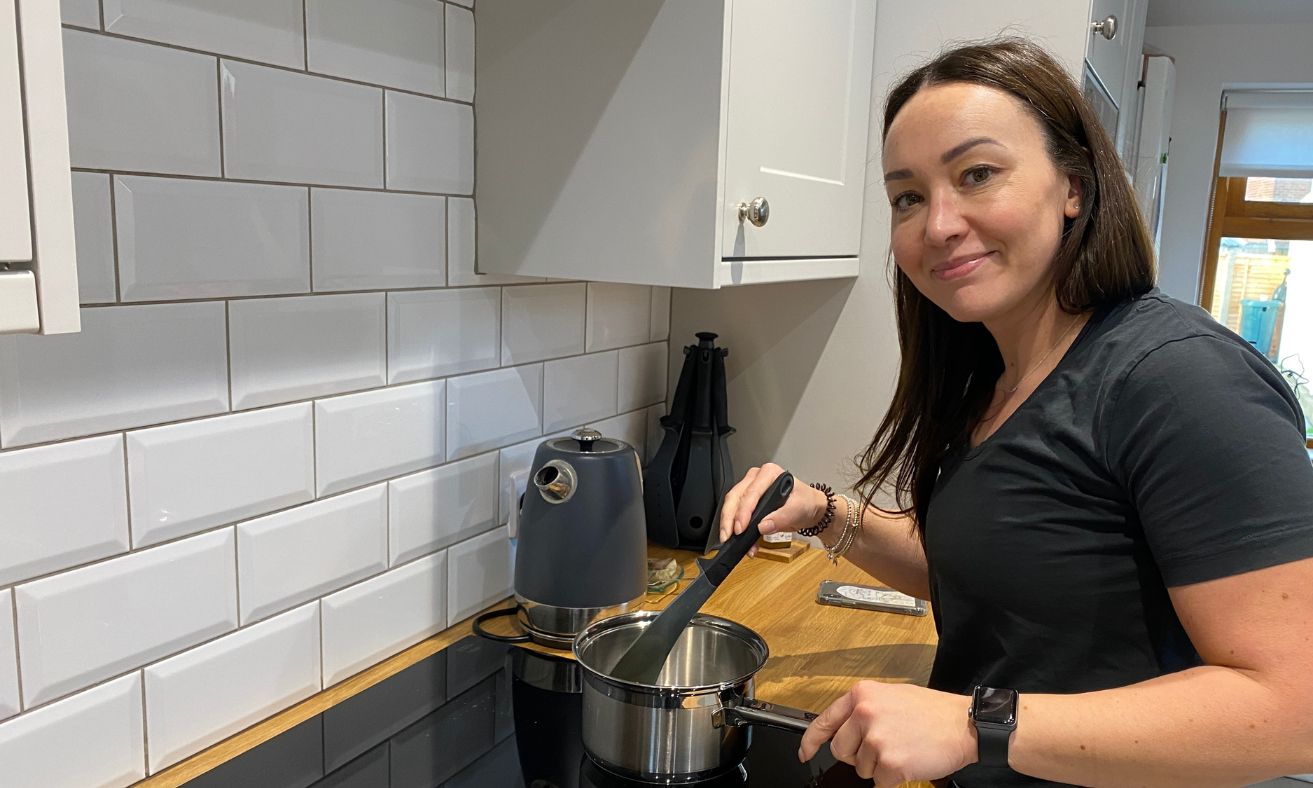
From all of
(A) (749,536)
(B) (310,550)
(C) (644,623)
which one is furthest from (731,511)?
(B) (310,550)

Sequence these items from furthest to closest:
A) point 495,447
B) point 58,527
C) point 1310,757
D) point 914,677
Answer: point 495,447, point 914,677, point 58,527, point 1310,757

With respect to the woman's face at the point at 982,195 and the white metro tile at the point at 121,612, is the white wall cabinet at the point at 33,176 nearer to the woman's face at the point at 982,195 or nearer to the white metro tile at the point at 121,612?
the white metro tile at the point at 121,612

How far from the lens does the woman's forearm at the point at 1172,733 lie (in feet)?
2.38

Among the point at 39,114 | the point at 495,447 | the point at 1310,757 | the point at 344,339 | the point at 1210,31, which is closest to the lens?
the point at 39,114

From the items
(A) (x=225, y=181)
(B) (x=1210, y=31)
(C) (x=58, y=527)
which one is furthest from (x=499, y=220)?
(B) (x=1210, y=31)

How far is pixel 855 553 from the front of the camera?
1303 mm

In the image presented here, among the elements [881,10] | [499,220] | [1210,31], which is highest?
[1210,31]

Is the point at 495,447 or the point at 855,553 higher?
the point at 495,447

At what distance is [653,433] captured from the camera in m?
1.80

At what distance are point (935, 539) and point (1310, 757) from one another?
36cm

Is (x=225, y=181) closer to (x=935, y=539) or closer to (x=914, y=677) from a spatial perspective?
(x=935, y=539)

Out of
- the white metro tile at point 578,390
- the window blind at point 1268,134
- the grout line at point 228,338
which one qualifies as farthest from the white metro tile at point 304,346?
the window blind at point 1268,134

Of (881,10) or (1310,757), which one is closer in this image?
(1310,757)

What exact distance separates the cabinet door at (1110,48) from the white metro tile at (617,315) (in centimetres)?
80
